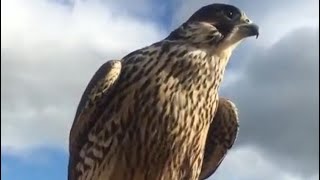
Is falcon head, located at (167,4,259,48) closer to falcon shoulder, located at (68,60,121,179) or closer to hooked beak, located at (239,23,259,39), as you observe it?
hooked beak, located at (239,23,259,39)

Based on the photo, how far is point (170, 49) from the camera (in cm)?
455

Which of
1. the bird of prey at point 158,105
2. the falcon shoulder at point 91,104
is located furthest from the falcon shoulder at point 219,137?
the falcon shoulder at point 91,104

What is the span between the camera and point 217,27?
4742mm

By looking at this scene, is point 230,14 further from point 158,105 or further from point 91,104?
point 91,104

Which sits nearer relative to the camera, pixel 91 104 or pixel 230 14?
pixel 91 104

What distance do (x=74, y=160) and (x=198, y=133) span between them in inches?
30.6

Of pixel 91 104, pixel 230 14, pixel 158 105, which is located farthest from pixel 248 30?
pixel 91 104

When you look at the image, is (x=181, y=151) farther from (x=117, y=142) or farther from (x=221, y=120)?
(x=221, y=120)

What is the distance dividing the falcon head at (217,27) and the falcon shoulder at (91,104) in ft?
1.43

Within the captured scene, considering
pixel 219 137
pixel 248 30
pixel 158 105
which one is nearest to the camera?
pixel 158 105

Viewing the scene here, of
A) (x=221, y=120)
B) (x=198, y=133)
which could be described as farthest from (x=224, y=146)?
(x=198, y=133)

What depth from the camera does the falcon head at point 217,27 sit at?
182 inches

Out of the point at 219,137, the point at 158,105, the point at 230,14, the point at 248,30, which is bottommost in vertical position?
the point at 219,137

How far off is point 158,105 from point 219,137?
106 cm
